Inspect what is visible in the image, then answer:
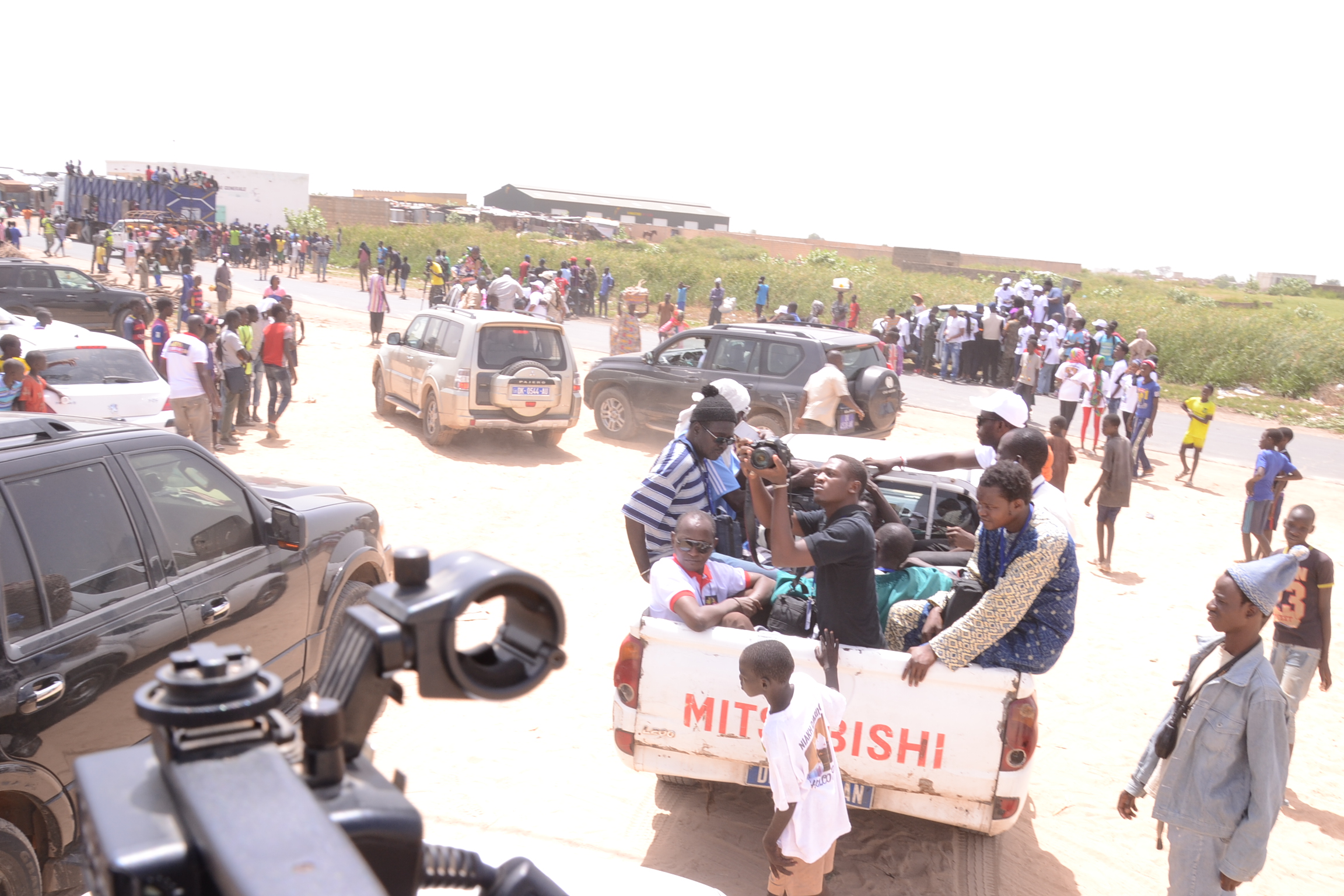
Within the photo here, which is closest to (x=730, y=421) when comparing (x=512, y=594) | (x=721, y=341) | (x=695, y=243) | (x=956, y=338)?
(x=512, y=594)

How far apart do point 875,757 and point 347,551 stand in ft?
9.83

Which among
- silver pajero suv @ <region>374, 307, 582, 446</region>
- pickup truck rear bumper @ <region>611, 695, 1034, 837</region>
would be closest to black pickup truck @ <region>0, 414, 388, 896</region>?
pickup truck rear bumper @ <region>611, 695, 1034, 837</region>

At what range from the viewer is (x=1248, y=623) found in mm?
3760

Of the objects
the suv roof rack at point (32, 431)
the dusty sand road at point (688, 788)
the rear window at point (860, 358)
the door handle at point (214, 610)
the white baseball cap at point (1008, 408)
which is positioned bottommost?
the dusty sand road at point (688, 788)

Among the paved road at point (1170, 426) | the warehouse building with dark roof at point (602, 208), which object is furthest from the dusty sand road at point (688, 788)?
the warehouse building with dark roof at point (602, 208)

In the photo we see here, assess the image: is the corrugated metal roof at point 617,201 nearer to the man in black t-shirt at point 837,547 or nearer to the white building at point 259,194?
the white building at point 259,194

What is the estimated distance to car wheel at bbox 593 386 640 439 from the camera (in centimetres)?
1424

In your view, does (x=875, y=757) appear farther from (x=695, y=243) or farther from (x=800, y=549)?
(x=695, y=243)

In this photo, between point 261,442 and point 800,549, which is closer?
point 800,549

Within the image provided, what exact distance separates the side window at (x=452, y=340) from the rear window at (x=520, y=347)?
343 millimetres

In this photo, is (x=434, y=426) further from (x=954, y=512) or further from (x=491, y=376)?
(x=954, y=512)

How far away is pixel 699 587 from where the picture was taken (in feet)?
15.8

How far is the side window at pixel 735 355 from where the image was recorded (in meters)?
13.2

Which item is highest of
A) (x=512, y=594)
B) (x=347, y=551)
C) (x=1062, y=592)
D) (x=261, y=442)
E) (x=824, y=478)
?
(x=512, y=594)
